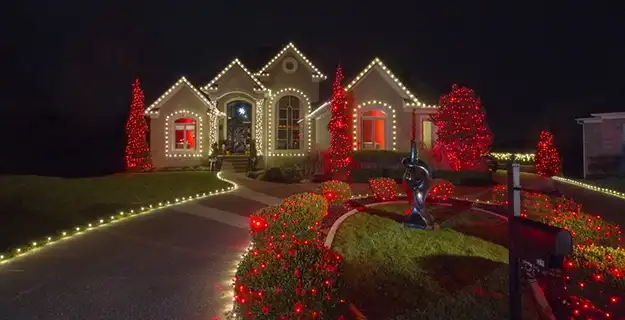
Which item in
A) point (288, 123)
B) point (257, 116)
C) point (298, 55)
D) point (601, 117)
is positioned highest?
point (298, 55)

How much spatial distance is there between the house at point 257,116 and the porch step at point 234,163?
49.0 inches

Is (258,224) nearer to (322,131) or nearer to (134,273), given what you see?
(134,273)

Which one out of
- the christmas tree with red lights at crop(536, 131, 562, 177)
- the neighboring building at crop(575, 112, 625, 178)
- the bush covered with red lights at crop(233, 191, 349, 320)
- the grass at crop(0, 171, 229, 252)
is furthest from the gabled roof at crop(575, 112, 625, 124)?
the bush covered with red lights at crop(233, 191, 349, 320)

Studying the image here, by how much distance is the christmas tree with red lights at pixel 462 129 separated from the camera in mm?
21109

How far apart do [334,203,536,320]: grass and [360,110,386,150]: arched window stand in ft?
42.4

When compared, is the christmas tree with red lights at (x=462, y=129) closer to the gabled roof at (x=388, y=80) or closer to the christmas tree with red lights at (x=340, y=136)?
the gabled roof at (x=388, y=80)

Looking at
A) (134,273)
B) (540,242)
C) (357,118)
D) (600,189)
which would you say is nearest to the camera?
(540,242)

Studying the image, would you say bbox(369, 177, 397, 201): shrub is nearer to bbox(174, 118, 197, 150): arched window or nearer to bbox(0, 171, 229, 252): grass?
bbox(0, 171, 229, 252): grass

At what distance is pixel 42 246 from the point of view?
9195 mm

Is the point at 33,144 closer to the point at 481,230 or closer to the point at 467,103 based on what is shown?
the point at 467,103

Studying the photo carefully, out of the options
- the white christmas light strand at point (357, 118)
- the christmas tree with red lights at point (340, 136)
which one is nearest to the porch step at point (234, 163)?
the christmas tree with red lights at point (340, 136)

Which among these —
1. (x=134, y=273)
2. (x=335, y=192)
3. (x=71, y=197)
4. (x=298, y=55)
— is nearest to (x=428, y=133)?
(x=298, y=55)

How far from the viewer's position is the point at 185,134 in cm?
2661

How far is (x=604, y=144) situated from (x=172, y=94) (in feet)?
73.3
